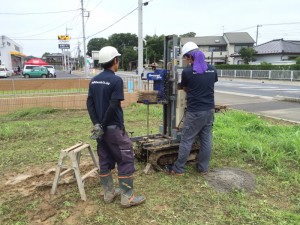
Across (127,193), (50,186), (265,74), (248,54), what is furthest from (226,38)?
(127,193)

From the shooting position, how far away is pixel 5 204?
3.29 meters

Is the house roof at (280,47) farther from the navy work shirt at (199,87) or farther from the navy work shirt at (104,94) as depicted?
the navy work shirt at (104,94)

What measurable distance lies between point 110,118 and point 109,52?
0.74m

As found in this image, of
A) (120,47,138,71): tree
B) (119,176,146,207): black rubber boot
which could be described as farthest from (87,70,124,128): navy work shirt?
(120,47,138,71): tree

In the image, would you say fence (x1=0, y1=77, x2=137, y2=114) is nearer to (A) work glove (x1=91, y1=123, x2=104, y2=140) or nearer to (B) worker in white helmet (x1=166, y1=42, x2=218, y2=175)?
(B) worker in white helmet (x1=166, y1=42, x2=218, y2=175)

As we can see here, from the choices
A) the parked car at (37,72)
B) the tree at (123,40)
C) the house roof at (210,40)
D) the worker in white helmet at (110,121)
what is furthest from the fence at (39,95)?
the tree at (123,40)

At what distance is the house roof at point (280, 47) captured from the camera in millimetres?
41338

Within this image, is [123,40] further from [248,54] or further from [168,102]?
[168,102]

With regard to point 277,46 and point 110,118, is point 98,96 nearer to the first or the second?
point 110,118

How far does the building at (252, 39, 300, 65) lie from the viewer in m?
40.9

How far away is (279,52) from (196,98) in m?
42.2

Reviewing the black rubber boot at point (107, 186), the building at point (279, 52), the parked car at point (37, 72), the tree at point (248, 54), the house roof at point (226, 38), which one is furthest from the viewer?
the house roof at point (226, 38)

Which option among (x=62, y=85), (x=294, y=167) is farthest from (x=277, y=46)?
(x=294, y=167)

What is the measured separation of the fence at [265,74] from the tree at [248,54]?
6686 millimetres
